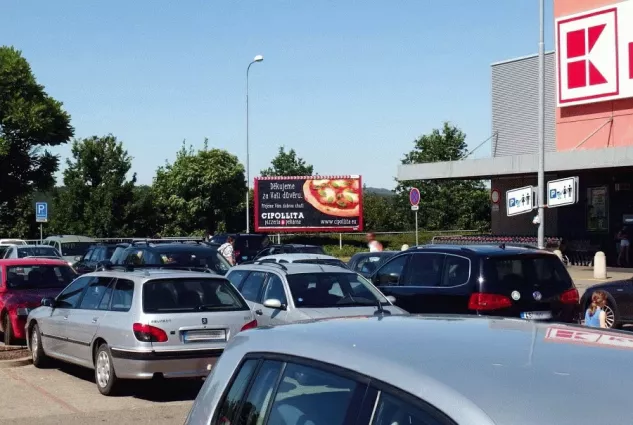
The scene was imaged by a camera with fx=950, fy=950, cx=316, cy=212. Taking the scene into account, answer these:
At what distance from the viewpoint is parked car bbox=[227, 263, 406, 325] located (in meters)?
12.6

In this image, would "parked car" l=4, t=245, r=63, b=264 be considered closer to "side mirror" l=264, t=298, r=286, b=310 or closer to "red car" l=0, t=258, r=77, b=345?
"red car" l=0, t=258, r=77, b=345

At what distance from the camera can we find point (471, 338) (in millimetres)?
3291

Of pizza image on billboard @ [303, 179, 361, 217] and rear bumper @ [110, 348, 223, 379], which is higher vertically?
pizza image on billboard @ [303, 179, 361, 217]

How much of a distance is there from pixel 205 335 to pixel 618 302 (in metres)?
9.13

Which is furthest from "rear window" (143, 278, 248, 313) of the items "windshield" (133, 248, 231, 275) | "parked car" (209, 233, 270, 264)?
"parked car" (209, 233, 270, 264)

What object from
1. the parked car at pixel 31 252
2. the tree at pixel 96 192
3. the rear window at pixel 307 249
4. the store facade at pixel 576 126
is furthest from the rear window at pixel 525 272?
the tree at pixel 96 192

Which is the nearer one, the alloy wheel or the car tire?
the alloy wheel

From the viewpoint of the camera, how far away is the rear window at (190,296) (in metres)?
11.4

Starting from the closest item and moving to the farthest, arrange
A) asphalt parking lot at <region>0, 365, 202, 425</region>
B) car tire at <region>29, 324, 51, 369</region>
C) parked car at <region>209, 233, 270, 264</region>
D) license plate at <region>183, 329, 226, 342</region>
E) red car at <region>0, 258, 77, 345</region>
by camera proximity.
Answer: asphalt parking lot at <region>0, 365, 202, 425</region>, license plate at <region>183, 329, 226, 342</region>, car tire at <region>29, 324, 51, 369</region>, red car at <region>0, 258, 77, 345</region>, parked car at <region>209, 233, 270, 264</region>

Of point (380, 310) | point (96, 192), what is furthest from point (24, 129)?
point (380, 310)

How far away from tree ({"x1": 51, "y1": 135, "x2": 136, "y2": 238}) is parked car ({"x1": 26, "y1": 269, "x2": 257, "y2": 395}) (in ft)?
160

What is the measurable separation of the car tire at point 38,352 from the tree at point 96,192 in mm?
46732

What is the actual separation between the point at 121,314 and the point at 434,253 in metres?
4.81

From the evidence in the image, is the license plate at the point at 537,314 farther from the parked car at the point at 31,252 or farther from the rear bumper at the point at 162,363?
the parked car at the point at 31,252
